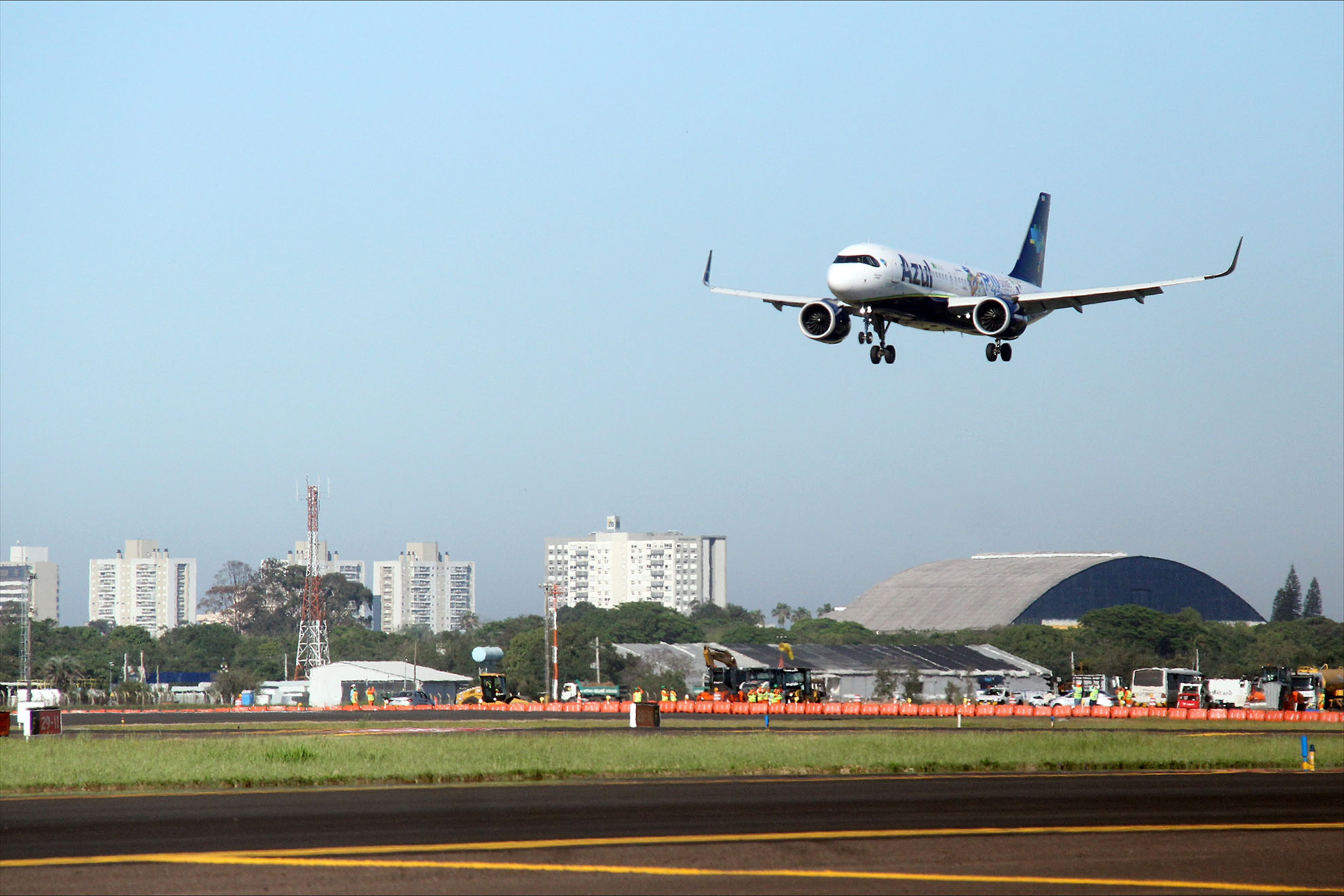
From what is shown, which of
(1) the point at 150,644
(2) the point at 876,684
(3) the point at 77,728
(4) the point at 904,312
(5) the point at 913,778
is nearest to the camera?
(5) the point at 913,778

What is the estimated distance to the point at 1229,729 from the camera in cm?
5656

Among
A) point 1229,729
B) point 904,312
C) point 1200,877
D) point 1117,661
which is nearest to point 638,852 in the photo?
point 1200,877

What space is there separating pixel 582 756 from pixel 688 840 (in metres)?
15.9

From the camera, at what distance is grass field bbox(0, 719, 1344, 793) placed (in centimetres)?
3256

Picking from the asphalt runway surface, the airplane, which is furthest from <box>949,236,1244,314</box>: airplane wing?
the asphalt runway surface

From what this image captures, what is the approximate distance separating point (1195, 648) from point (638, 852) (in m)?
155

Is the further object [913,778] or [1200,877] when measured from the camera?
[913,778]

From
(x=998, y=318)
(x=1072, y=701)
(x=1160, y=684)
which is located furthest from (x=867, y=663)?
(x=998, y=318)

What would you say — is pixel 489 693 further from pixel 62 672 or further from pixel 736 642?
pixel 62 672

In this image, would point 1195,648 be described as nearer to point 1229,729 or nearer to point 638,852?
point 1229,729

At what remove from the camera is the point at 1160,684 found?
89625mm

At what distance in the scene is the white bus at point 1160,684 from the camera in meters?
87.7

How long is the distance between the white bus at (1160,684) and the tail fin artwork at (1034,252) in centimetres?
3327

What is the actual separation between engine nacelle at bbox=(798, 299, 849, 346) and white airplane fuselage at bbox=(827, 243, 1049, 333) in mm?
541
